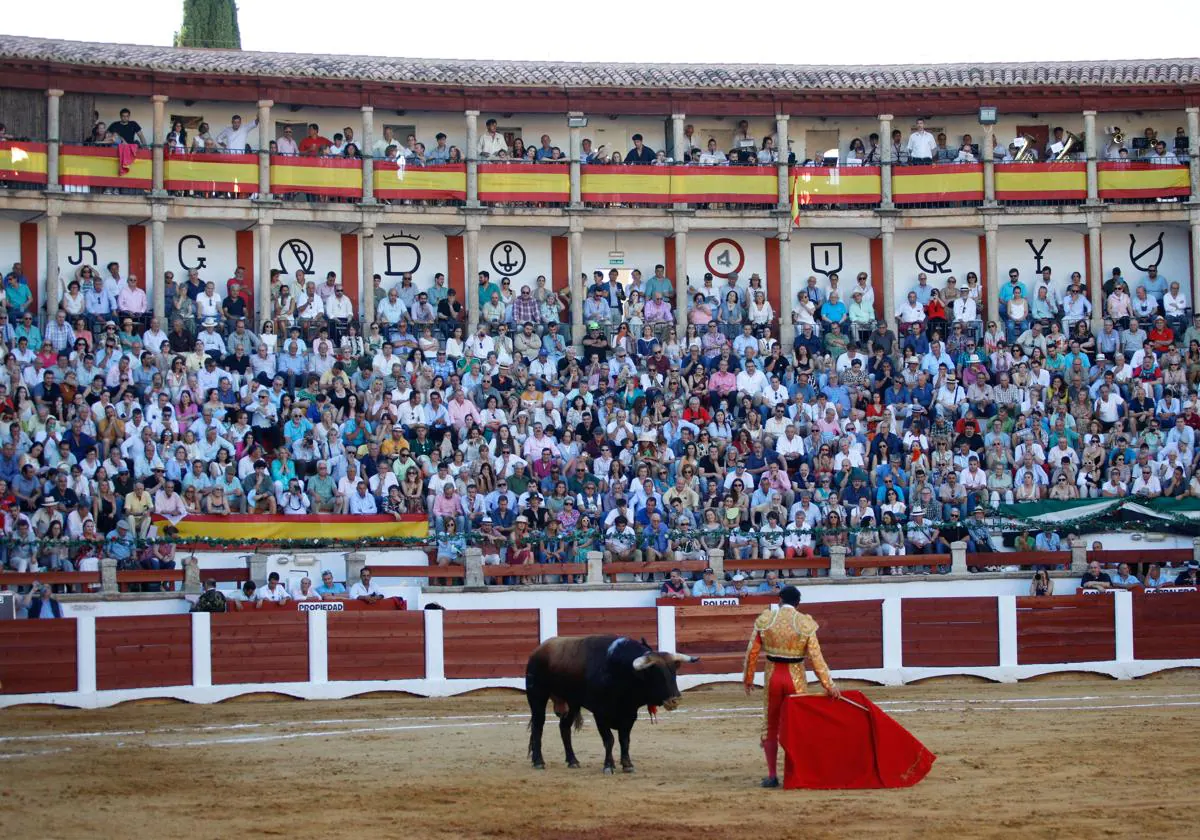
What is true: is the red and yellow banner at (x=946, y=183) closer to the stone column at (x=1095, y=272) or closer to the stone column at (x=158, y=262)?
the stone column at (x=1095, y=272)

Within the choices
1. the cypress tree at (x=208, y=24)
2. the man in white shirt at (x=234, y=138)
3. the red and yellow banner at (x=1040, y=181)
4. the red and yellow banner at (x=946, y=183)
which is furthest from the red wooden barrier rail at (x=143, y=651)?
the cypress tree at (x=208, y=24)

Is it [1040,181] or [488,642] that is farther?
[1040,181]

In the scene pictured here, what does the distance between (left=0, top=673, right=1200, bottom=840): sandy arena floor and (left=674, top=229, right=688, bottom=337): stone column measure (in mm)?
10346

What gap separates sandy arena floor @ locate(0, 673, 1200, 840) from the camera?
31.5 ft

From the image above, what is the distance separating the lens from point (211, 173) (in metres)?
26.2

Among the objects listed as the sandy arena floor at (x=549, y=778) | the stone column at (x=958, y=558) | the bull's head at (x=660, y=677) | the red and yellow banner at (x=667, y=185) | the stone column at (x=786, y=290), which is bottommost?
the sandy arena floor at (x=549, y=778)

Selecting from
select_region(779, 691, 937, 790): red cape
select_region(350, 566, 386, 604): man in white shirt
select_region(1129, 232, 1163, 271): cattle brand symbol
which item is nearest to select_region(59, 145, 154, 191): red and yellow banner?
select_region(350, 566, 386, 604): man in white shirt

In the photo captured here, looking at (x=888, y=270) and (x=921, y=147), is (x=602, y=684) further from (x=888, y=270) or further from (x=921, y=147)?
(x=921, y=147)

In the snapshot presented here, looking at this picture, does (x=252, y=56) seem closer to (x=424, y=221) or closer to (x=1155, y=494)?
(x=424, y=221)

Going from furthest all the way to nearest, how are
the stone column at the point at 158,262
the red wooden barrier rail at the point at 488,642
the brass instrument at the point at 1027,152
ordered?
the brass instrument at the point at 1027,152 → the stone column at the point at 158,262 → the red wooden barrier rail at the point at 488,642

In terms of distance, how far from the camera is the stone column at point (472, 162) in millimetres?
27031

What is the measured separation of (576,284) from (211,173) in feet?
18.0

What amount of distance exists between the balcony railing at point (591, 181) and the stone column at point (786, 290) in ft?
1.73

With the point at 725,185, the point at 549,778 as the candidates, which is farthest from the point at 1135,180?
the point at 549,778
